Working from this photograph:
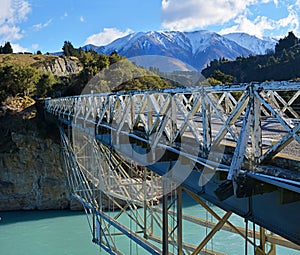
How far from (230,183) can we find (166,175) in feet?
5.40

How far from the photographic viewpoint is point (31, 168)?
20.1 metres

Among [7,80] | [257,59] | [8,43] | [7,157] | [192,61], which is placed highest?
[192,61]

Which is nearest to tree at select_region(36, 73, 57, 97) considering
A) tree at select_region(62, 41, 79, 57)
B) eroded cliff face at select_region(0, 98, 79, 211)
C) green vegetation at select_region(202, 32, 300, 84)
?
eroded cliff face at select_region(0, 98, 79, 211)

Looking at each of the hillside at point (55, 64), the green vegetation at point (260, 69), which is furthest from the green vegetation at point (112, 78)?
the hillside at point (55, 64)

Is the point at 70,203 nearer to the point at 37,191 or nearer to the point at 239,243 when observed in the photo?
the point at 37,191

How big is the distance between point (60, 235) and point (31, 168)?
18.5 feet

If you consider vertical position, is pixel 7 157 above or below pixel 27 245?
above

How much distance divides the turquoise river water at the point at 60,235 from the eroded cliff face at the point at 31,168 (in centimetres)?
66

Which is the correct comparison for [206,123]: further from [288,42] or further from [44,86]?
[288,42]

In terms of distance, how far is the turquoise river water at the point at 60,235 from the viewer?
1322 centimetres

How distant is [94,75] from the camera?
2525 centimetres

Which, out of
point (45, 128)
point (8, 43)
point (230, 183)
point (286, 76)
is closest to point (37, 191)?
point (45, 128)

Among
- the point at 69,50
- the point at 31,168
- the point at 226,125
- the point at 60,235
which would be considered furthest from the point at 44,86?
the point at 226,125

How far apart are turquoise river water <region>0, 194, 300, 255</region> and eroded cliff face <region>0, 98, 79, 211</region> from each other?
656mm
